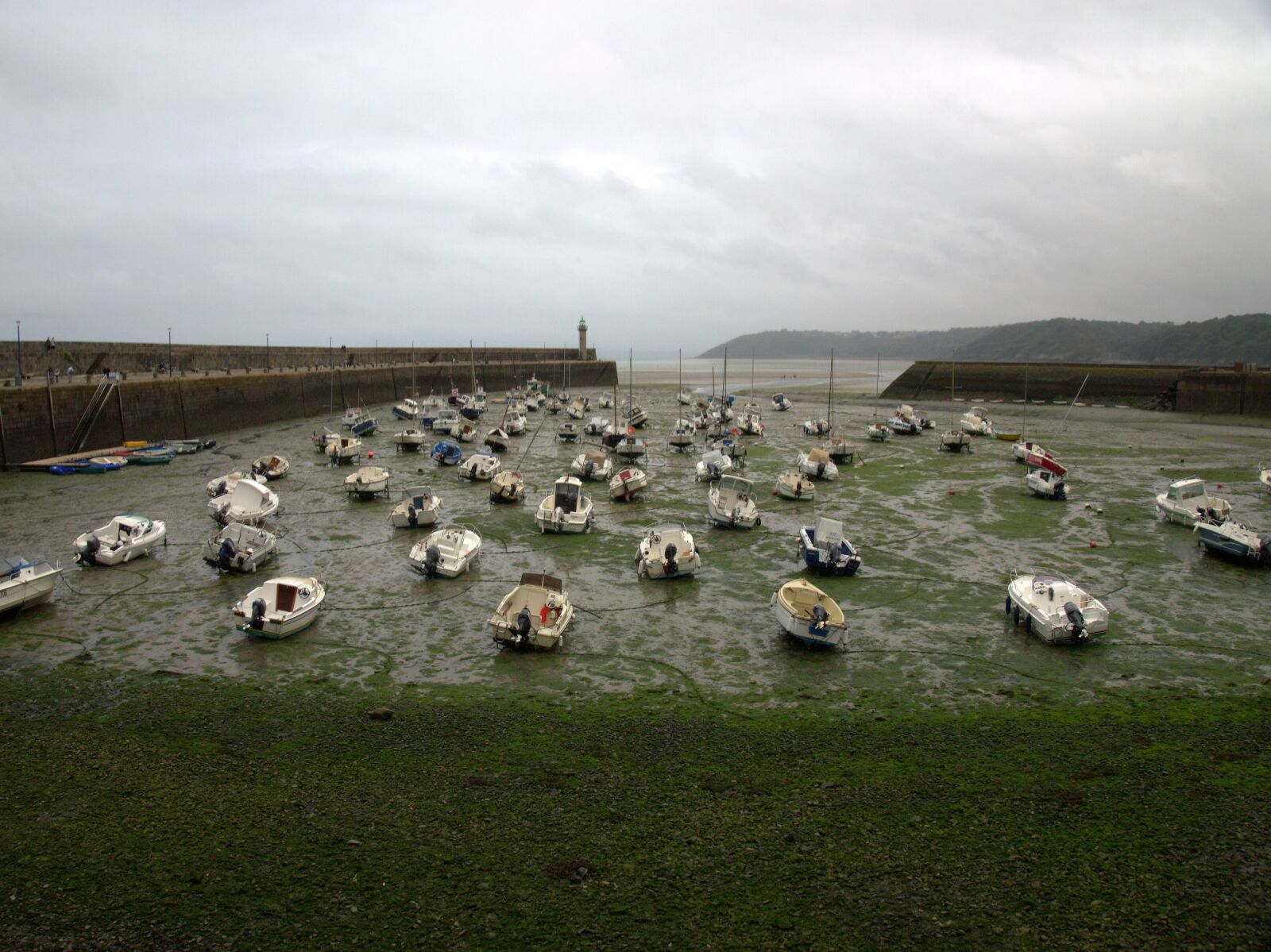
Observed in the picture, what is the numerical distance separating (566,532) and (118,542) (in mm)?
12578

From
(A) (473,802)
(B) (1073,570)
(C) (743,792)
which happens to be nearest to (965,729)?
(C) (743,792)

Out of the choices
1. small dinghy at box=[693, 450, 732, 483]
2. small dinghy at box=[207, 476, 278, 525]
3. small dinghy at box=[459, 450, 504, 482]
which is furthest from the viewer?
small dinghy at box=[693, 450, 732, 483]

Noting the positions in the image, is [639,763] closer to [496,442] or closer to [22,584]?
[22,584]

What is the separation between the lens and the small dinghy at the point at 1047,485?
3203 cm

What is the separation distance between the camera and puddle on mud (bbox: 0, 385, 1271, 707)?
15656 mm

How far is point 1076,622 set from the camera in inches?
656

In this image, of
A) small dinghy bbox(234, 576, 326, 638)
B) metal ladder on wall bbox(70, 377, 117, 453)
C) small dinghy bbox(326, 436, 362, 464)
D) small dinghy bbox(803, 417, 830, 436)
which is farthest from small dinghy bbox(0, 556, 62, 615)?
small dinghy bbox(803, 417, 830, 436)

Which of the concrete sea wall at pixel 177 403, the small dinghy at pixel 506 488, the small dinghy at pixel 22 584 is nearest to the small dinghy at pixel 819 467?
the small dinghy at pixel 506 488

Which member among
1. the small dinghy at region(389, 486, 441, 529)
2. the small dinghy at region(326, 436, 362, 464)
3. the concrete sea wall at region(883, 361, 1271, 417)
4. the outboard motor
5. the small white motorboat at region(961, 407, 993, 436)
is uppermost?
the concrete sea wall at region(883, 361, 1271, 417)

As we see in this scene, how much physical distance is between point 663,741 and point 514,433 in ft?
141

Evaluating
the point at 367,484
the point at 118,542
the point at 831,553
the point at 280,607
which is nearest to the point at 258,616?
the point at 280,607

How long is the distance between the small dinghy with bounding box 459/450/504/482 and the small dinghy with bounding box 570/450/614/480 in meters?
3.53

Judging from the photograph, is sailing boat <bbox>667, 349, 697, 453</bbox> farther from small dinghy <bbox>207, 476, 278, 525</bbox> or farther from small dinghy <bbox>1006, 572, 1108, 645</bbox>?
small dinghy <bbox>1006, 572, 1108, 645</bbox>

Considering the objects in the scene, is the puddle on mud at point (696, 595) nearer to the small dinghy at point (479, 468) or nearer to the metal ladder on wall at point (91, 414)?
the small dinghy at point (479, 468)
